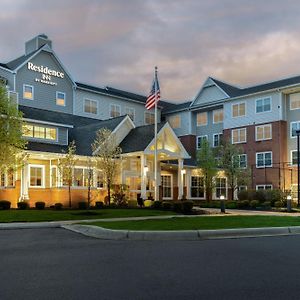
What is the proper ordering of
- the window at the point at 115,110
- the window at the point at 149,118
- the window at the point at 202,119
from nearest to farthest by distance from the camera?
the window at the point at 115,110 < the window at the point at 149,118 < the window at the point at 202,119

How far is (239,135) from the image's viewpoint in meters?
52.4

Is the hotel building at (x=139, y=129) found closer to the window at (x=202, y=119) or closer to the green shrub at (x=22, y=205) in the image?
the window at (x=202, y=119)

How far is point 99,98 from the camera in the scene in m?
50.7

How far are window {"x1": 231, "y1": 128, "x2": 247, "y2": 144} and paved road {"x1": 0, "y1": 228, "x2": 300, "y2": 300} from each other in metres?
39.5

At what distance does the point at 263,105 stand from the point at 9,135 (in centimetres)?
3156

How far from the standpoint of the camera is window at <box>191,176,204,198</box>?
46969 mm

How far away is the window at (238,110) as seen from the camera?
51.9 m

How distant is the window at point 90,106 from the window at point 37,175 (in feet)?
55.3

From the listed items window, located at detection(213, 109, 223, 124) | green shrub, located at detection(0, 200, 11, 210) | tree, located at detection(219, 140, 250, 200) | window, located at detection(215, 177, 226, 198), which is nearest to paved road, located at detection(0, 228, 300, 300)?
green shrub, located at detection(0, 200, 11, 210)

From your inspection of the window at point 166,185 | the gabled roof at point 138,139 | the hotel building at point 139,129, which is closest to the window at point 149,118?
the hotel building at point 139,129

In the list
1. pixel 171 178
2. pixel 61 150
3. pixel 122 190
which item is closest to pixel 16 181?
pixel 61 150

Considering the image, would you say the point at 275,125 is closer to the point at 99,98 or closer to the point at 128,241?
the point at 99,98

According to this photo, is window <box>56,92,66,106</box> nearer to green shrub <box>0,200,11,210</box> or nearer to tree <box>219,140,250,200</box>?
tree <box>219,140,250,200</box>

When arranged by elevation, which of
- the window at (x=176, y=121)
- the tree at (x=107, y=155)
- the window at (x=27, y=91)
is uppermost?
the window at (x=27, y=91)
